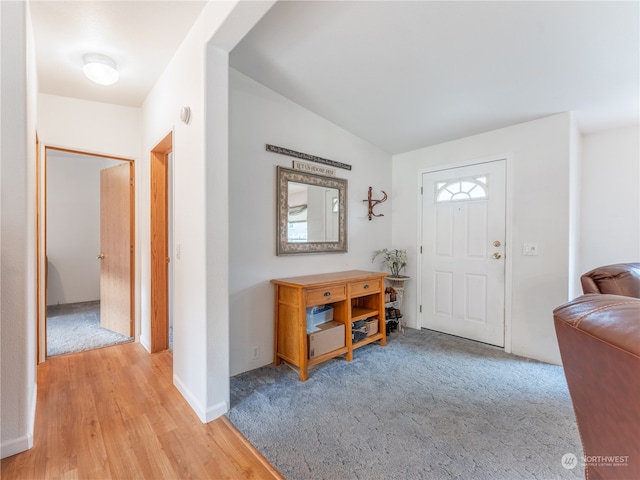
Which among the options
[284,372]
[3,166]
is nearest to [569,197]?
[284,372]

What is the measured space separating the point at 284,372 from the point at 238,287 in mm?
826

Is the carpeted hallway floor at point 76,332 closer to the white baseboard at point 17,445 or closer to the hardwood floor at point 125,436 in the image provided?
the hardwood floor at point 125,436

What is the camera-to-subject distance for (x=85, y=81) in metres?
2.45

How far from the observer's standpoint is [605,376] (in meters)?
0.67

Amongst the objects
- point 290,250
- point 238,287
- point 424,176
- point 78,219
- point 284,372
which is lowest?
point 284,372

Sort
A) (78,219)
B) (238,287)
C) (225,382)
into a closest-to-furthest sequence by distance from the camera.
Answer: (225,382) < (238,287) < (78,219)

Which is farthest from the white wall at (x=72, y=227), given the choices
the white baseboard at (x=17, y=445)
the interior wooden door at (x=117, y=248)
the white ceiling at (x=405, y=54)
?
the white baseboard at (x=17, y=445)

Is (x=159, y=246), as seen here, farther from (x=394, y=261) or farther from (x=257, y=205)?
(x=394, y=261)

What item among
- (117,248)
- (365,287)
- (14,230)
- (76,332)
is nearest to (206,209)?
(14,230)

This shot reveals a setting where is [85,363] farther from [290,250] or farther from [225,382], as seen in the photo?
[290,250]

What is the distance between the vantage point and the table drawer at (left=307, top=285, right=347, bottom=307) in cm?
238

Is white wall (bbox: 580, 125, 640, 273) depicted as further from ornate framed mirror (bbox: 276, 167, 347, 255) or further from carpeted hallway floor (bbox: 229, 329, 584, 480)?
ornate framed mirror (bbox: 276, 167, 347, 255)

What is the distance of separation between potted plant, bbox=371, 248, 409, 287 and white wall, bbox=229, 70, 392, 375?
885mm

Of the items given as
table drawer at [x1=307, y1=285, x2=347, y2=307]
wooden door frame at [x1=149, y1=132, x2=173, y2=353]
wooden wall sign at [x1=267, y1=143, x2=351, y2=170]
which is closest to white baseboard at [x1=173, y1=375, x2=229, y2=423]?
table drawer at [x1=307, y1=285, x2=347, y2=307]
